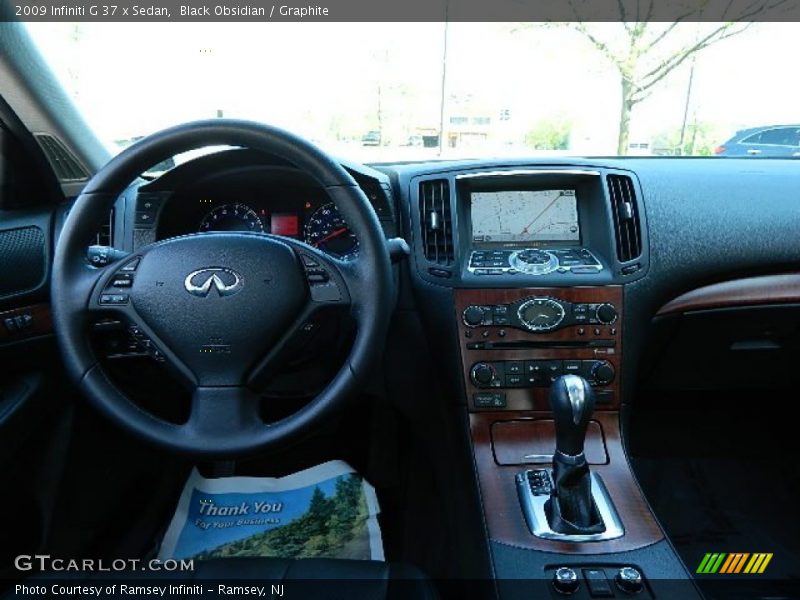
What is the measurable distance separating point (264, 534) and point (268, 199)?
2.98 feet

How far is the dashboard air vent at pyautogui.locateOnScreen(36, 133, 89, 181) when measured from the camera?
1.81m

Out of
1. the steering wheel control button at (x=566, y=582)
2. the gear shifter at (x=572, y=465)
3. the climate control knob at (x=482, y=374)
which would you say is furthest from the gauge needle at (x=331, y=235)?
the steering wheel control button at (x=566, y=582)

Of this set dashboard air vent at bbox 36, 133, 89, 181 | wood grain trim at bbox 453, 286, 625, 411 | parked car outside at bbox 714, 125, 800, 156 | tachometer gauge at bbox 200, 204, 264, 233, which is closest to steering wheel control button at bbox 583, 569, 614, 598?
wood grain trim at bbox 453, 286, 625, 411

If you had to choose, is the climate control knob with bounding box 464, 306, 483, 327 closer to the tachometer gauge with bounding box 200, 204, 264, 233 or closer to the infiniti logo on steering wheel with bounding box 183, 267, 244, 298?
the tachometer gauge with bounding box 200, 204, 264, 233

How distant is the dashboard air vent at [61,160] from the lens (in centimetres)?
181

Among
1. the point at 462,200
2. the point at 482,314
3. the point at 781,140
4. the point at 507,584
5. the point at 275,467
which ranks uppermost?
the point at 781,140

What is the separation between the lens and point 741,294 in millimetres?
2025

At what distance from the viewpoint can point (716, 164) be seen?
7.09 ft

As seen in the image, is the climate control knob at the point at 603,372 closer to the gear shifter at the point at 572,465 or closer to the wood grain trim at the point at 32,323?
the gear shifter at the point at 572,465

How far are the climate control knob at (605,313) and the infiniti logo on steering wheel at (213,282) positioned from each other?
1.01 m

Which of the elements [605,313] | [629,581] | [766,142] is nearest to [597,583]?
[629,581]

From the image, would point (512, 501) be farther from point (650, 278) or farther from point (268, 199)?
point (268, 199)

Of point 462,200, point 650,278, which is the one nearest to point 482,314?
point 462,200
